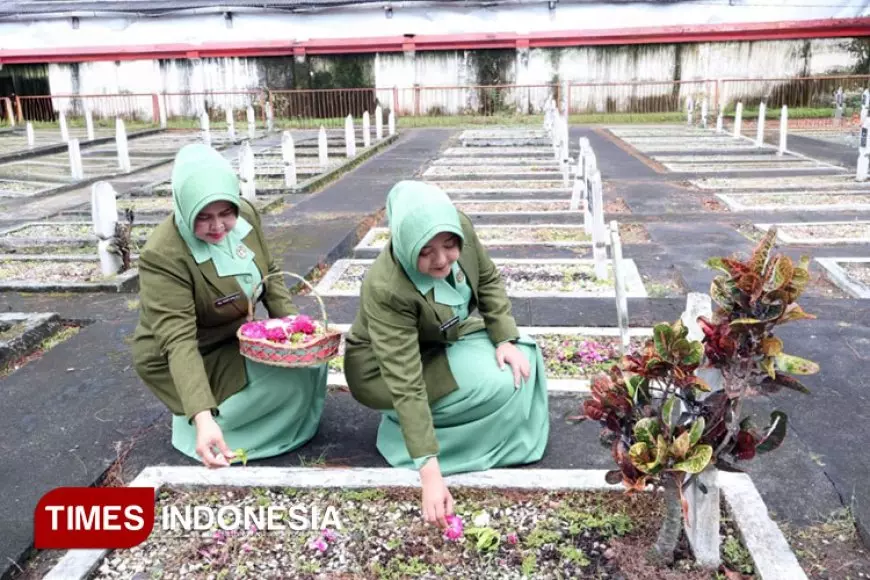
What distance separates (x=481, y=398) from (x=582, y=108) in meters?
21.8

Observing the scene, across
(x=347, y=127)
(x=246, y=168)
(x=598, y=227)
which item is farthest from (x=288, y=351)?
(x=347, y=127)

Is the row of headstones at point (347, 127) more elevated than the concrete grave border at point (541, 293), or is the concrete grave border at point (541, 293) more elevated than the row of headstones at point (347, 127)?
the row of headstones at point (347, 127)

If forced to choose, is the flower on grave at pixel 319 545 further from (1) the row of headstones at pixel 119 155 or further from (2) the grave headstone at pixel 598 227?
(1) the row of headstones at pixel 119 155

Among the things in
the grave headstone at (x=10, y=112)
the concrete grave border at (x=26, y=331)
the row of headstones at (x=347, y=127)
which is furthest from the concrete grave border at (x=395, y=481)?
the grave headstone at (x=10, y=112)

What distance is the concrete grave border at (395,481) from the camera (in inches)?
104

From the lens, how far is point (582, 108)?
926 inches

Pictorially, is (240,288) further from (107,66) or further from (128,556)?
(107,66)

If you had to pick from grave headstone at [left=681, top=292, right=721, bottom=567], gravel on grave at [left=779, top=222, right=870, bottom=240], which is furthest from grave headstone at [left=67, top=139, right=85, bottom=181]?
grave headstone at [left=681, top=292, right=721, bottom=567]

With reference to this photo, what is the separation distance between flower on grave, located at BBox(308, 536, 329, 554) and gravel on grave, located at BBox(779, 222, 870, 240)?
630cm

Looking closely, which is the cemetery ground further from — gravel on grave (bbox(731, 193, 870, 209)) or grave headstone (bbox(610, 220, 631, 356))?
gravel on grave (bbox(731, 193, 870, 209))

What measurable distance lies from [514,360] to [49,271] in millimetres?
5450

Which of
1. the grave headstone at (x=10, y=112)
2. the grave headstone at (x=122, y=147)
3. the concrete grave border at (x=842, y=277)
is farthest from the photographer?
the grave headstone at (x=10, y=112)

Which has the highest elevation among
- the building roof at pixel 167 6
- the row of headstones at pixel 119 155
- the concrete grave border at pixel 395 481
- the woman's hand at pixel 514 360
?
the building roof at pixel 167 6

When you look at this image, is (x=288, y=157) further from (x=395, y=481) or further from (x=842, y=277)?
(x=395, y=481)
